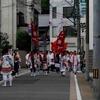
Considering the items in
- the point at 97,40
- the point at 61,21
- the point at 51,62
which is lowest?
the point at 51,62

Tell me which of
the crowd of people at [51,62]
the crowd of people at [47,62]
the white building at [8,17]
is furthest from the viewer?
the white building at [8,17]

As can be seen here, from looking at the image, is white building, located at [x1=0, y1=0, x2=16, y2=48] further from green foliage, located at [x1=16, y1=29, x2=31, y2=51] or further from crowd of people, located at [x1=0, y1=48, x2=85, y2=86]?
crowd of people, located at [x1=0, y1=48, x2=85, y2=86]

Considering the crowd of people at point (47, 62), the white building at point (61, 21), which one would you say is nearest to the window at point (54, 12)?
the white building at point (61, 21)

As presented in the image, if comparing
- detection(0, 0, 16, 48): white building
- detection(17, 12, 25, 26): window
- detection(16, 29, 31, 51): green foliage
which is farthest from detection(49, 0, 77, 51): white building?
detection(0, 0, 16, 48): white building

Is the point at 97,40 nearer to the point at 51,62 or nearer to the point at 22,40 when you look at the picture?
the point at 51,62

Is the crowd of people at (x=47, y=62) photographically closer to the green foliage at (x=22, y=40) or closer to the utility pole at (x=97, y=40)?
the utility pole at (x=97, y=40)

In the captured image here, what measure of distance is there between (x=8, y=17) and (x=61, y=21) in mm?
34167

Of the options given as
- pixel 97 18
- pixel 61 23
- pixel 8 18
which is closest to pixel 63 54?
pixel 8 18

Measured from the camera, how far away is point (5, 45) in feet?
155

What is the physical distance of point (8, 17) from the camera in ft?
170

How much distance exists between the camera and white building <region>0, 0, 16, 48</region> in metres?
51.8

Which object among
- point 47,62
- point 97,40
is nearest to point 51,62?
point 47,62

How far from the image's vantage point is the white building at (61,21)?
86062mm

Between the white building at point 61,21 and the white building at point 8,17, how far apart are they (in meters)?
32.8
